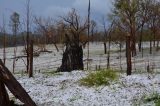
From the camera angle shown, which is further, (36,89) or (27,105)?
(36,89)

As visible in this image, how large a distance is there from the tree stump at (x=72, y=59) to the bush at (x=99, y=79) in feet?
14.8

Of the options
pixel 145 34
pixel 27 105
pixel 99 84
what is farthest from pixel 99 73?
pixel 145 34

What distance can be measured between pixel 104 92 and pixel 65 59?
21.3 ft

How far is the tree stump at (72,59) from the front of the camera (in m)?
17.9

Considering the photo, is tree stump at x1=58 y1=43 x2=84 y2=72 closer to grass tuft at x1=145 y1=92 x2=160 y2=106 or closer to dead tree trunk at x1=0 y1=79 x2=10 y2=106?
grass tuft at x1=145 y1=92 x2=160 y2=106

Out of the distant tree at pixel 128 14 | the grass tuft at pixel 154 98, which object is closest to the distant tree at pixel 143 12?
the distant tree at pixel 128 14

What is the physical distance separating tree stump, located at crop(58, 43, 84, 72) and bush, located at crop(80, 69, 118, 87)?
4526mm

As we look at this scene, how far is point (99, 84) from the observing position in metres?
12.6

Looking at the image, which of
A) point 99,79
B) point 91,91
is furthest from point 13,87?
point 99,79

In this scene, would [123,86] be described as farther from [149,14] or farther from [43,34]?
[43,34]

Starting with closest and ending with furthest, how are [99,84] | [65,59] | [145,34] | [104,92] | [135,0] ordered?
[104,92]
[99,84]
[65,59]
[135,0]
[145,34]

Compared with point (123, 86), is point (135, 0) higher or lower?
higher

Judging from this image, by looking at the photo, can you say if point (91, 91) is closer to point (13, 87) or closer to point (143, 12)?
point (13, 87)

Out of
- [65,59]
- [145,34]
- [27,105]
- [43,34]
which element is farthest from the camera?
[43,34]
